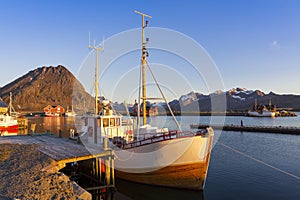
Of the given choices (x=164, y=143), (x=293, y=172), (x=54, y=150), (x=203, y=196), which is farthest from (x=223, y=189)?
(x=54, y=150)

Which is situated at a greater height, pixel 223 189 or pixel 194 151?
pixel 194 151

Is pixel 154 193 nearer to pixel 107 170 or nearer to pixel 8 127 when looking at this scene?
pixel 107 170

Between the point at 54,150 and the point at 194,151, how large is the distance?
1023cm

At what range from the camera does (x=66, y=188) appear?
961cm

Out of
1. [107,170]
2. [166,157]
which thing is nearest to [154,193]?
[166,157]

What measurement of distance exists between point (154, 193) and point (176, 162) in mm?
2792

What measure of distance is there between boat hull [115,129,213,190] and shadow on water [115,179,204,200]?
0.34 meters

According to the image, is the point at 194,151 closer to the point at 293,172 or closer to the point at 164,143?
the point at 164,143

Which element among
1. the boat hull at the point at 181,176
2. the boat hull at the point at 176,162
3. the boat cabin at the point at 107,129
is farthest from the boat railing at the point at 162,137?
the boat cabin at the point at 107,129

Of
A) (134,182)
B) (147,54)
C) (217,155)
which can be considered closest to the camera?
(134,182)

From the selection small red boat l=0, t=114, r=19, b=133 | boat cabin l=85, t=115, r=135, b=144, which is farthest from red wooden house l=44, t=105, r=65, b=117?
boat cabin l=85, t=115, r=135, b=144

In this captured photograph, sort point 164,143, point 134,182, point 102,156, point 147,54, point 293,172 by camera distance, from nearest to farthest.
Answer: point 164,143
point 102,156
point 134,182
point 147,54
point 293,172

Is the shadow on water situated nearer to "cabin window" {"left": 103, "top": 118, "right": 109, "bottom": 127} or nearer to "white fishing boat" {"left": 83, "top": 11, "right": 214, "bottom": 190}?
"white fishing boat" {"left": 83, "top": 11, "right": 214, "bottom": 190}

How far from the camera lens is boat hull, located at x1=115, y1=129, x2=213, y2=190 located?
512 inches
